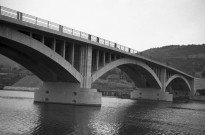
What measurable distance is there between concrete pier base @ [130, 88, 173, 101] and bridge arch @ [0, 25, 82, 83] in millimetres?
39722

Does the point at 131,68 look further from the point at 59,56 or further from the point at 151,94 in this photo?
the point at 59,56

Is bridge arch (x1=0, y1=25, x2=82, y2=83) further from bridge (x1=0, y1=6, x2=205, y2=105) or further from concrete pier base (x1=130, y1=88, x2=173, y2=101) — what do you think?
concrete pier base (x1=130, y1=88, x2=173, y2=101)

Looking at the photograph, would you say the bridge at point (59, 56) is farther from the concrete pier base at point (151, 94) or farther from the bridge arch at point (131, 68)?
the concrete pier base at point (151, 94)

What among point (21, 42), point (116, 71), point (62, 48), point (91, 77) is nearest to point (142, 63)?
point (91, 77)

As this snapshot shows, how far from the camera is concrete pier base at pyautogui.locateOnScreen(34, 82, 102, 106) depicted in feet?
140

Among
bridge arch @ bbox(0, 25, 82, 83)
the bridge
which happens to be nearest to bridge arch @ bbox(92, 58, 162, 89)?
the bridge

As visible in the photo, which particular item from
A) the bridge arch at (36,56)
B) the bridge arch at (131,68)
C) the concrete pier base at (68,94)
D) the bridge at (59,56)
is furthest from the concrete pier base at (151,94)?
the bridge arch at (36,56)

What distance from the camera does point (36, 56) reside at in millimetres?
36875

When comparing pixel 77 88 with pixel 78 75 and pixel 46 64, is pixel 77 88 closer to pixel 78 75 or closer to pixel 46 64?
pixel 78 75

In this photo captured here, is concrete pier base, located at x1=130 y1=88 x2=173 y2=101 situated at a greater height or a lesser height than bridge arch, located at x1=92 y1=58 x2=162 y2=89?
lesser

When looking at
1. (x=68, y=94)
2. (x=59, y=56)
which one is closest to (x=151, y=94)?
(x=68, y=94)

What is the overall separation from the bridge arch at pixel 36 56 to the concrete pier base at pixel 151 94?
130ft

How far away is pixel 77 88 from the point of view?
139 feet

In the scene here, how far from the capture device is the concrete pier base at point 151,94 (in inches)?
3034
